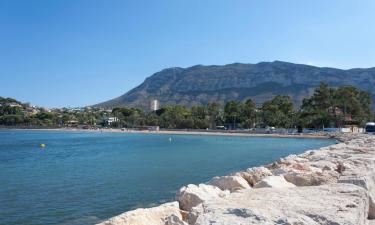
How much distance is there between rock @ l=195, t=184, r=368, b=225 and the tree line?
9321 centimetres

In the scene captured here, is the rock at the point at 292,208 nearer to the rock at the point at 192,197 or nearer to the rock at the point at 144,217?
the rock at the point at 144,217

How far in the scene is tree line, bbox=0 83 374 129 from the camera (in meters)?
96.2

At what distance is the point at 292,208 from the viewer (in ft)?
14.6

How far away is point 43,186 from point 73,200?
4.32 metres

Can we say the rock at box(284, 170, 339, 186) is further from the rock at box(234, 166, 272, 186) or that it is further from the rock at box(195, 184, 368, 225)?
the rock at box(195, 184, 368, 225)

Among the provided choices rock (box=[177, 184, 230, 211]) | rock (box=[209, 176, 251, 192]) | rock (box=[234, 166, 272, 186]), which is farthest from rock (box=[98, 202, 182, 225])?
rock (box=[234, 166, 272, 186])

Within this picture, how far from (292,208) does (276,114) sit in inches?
4114

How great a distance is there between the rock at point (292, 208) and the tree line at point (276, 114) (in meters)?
93.2

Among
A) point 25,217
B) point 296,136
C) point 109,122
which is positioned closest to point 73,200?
point 25,217

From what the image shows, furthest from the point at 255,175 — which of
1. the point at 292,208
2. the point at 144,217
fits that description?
the point at 292,208

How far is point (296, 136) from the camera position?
8219 centimetres

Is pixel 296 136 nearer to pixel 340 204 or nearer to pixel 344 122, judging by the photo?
pixel 344 122

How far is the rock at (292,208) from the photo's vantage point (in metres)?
4.06

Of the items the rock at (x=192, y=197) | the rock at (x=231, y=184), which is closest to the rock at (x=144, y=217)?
the rock at (x=192, y=197)
